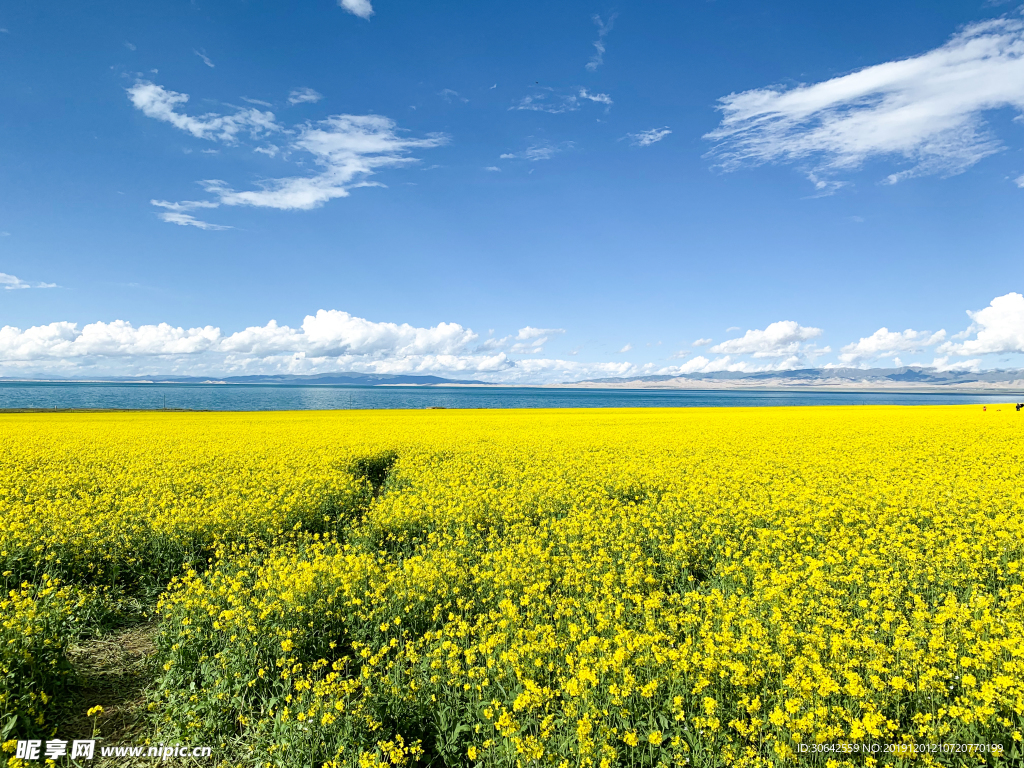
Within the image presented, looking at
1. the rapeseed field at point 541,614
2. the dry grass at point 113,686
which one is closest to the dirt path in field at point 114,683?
the dry grass at point 113,686

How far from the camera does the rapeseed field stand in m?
4.20

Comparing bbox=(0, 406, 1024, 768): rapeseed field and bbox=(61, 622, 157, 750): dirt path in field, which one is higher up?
bbox=(0, 406, 1024, 768): rapeseed field

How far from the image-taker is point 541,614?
606cm

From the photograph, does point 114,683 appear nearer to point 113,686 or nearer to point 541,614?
point 113,686

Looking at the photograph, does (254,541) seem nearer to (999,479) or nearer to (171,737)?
(171,737)

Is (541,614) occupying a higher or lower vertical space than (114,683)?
higher

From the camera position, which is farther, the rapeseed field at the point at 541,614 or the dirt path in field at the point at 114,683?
the dirt path in field at the point at 114,683

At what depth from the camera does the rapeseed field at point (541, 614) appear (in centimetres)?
420

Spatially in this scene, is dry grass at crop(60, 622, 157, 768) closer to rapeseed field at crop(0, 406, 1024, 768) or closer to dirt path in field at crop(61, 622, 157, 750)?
dirt path in field at crop(61, 622, 157, 750)

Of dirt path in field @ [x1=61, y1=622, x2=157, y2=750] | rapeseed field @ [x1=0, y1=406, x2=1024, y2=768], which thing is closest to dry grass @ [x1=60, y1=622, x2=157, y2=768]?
dirt path in field @ [x1=61, y1=622, x2=157, y2=750]

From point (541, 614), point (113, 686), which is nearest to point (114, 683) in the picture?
point (113, 686)

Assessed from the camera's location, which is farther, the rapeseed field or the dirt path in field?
the dirt path in field

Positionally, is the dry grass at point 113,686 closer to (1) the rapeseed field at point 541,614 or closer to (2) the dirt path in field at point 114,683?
(2) the dirt path in field at point 114,683

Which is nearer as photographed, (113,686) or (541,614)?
(113,686)
